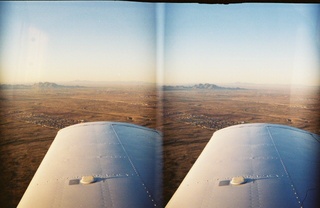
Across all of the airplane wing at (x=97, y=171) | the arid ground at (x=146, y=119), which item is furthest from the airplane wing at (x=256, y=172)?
A: the arid ground at (x=146, y=119)

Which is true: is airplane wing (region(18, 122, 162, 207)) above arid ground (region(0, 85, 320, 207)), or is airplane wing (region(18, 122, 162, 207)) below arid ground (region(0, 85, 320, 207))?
above

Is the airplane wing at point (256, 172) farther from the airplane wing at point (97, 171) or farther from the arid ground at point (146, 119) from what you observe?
the arid ground at point (146, 119)

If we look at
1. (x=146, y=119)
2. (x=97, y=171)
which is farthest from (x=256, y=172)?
(x=146, y=119)

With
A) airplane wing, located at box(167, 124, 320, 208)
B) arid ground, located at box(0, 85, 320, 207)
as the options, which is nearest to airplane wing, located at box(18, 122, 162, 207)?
airplane wing, located at box(167, 124, 320, 208)

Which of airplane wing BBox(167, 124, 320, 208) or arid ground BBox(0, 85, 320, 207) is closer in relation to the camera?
airplane wing BBox(167, 124, 320, 208)

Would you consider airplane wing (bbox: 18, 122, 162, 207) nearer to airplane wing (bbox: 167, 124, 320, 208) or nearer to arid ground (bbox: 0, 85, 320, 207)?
airplane wing (bbox: 167, 124, 320, 208)
